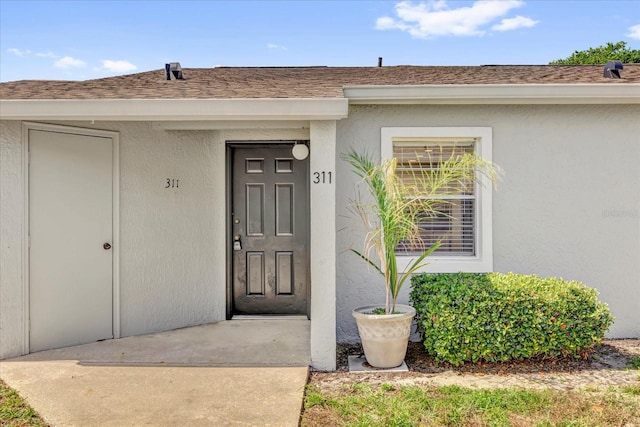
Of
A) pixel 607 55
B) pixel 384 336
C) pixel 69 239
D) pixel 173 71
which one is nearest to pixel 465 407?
pixel 384 336

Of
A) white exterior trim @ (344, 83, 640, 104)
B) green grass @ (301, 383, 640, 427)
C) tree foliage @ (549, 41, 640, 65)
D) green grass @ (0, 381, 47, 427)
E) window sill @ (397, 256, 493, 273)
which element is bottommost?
green grass @ (301, 383, 640, 427)

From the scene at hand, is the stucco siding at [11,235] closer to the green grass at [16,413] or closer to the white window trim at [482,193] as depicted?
the green grass at [16,413]

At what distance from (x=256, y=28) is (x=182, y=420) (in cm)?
1158

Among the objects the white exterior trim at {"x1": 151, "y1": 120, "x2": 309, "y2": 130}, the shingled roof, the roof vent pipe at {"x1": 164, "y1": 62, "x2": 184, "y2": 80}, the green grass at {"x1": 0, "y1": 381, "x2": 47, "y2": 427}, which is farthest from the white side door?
the roof vent pipe at {"x1": 164, "y1": 62, "x2": 184, "y2": 80}

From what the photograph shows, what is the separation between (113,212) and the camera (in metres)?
5.61

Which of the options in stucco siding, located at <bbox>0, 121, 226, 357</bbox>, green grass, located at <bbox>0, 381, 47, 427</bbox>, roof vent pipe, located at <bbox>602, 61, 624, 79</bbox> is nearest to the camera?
green grass, located at <bbox>0, 381, 47, 427</bbox>

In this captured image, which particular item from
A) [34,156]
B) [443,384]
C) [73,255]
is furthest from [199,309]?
[443,384]

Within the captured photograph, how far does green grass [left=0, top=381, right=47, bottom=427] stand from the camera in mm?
3396

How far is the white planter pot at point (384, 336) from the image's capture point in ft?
14.8

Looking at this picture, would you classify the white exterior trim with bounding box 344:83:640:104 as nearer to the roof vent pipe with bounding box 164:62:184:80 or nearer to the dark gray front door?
the dark gray front door

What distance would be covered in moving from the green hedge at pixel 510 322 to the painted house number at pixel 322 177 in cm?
163

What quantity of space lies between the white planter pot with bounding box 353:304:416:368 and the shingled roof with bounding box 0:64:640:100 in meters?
2.30

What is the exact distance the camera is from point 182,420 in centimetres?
345

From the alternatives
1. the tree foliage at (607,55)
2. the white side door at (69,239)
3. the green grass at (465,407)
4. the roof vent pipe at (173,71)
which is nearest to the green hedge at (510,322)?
the green grass at (465,407)
